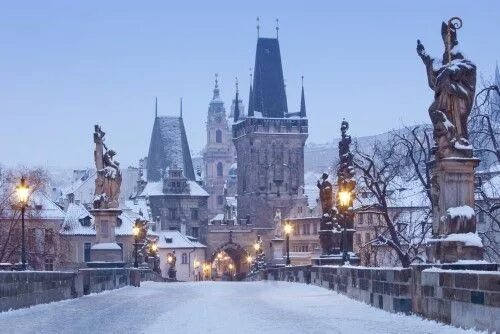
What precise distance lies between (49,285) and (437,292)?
38.8 feet

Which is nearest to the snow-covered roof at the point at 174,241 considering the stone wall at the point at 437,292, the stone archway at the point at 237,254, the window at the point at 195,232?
the window at the point at 195,232

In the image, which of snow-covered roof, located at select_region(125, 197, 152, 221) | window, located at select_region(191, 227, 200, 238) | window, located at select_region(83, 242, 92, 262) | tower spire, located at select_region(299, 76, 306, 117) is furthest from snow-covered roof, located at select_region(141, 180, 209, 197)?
window, located at select_region(83, 242, 92, 262)

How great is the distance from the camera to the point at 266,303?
22.7 metres

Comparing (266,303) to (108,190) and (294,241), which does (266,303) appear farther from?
(294,241)

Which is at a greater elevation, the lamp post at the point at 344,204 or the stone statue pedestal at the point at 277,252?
the lamp post at the point at 344,204

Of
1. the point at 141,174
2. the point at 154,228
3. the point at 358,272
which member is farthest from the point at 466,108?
the point at 141,174

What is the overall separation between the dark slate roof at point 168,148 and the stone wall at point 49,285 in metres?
92.9

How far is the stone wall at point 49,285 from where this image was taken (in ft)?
62.7

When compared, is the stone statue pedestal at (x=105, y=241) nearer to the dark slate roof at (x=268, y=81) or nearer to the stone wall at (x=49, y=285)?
the stone wall at (x=49, y=285)

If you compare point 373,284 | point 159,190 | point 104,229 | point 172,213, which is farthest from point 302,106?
point 373,284

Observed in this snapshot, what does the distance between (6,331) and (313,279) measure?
20.3 meters

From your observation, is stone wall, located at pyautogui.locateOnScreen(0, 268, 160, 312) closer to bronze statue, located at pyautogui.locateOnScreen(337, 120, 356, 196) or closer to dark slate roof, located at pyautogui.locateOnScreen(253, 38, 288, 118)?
bronze statue, located at pyautogui.locateOnScreen(337, 120, 356, 196)

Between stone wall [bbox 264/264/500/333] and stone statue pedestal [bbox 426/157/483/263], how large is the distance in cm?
54

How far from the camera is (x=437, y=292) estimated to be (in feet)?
47.5
